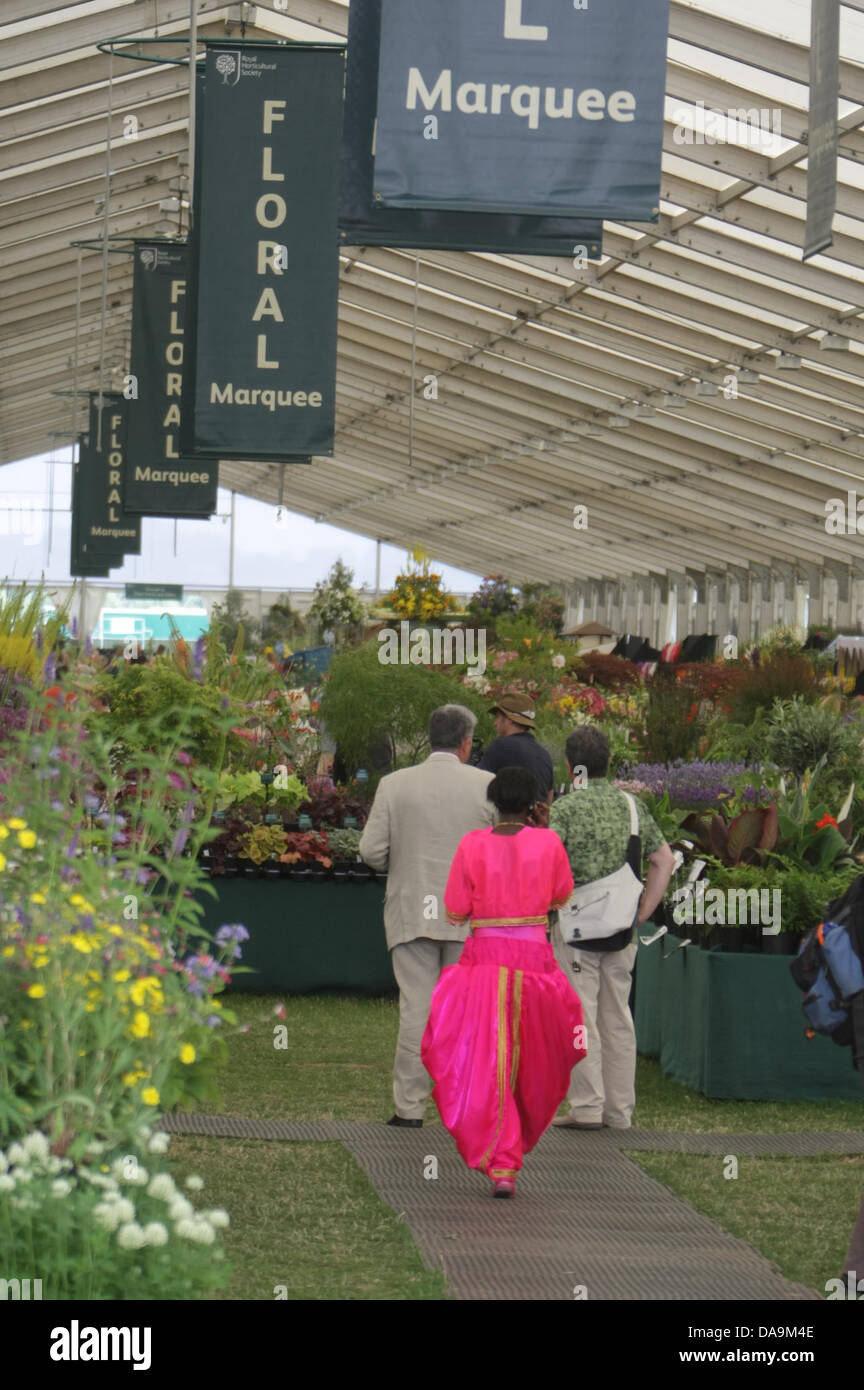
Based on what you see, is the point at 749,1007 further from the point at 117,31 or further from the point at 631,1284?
the point at 117,31

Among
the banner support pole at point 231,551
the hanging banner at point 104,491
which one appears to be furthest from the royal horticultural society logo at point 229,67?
the banner support pole at point 231,551

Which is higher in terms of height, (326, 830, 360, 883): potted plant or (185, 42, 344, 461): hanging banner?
(185, 42, 344, 461): hanging banner

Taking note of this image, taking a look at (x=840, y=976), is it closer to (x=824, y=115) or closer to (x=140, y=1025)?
(x=140, y=1025)

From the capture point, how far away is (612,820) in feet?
22.2

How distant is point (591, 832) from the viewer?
675cm

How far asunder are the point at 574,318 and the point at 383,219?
1488 cm

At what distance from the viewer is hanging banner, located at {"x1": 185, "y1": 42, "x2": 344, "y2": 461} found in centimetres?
937

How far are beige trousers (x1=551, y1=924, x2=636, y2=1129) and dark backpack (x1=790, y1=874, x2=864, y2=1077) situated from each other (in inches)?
92.5

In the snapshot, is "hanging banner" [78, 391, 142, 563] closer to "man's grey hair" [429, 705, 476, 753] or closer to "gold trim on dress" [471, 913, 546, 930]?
"man's grey hair" [429, 705, 476, 753]

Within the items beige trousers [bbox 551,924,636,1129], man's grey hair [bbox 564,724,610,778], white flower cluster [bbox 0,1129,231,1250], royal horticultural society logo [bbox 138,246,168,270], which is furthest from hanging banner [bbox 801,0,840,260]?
royal horticultural society logo [bbox 138,246,168,270]

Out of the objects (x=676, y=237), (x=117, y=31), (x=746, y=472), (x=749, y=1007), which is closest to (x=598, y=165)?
(x=749, y=1007)

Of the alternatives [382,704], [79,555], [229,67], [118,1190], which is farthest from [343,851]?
[79,555]

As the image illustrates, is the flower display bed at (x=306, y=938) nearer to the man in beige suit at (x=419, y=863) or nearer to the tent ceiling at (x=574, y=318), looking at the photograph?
the man in beige suit at (x=419, y=863)
